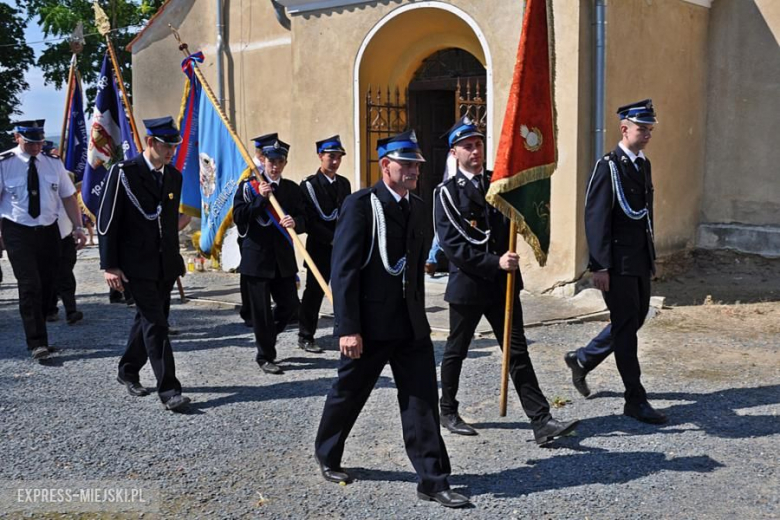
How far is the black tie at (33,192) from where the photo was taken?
7.69 meters

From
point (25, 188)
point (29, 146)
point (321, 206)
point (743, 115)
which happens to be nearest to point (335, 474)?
point (321, 206)

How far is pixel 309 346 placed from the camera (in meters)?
7.70

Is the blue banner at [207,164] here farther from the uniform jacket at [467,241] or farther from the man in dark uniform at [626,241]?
the man in dark uniform at [626,241]

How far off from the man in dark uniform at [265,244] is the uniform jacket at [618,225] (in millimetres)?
2462

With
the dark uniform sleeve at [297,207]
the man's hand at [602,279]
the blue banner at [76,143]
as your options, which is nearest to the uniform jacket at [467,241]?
the man's hand at [602,279]

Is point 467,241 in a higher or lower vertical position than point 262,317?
higher

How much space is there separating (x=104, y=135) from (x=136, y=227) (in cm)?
424

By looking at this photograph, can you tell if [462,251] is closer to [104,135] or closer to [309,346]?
[309,346]

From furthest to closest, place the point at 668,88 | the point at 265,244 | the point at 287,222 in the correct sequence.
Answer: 1. the point at 668,88
2. the point at 265,244
3. the point at 287,222

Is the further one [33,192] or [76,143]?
[76,143]

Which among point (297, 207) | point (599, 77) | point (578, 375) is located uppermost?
point (599, 77)

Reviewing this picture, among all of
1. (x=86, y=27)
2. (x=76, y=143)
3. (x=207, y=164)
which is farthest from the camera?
(x=86, y=27)

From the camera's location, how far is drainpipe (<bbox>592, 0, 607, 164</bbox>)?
31.3 feet

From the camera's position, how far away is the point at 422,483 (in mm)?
4309
